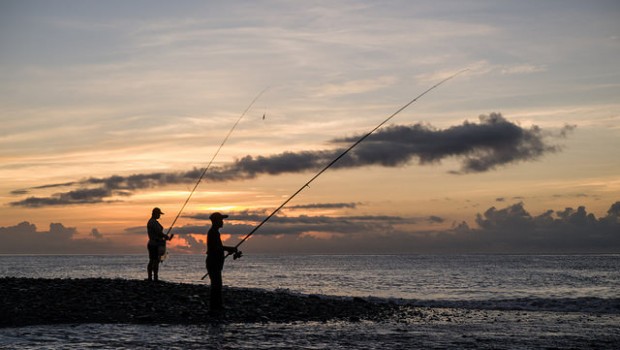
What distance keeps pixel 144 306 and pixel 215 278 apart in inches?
91.2

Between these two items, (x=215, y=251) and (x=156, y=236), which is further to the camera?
(x=156, y=236)

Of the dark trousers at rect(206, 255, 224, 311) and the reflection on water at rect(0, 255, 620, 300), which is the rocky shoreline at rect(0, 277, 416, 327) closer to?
the dark trousers at rect(206, 255, 224, 311)

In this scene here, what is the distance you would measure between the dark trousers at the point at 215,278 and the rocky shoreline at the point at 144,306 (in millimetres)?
303

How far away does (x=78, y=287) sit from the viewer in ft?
61.5

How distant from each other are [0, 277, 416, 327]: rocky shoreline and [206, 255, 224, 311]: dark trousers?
0.99 ft

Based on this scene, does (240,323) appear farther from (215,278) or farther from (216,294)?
(215,278)

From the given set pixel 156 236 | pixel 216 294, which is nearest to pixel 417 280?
pixel 156 236

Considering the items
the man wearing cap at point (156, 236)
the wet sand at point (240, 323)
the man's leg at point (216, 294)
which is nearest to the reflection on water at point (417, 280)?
the wet sand at point (240, 323)

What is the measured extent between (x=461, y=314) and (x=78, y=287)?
39.7 feet

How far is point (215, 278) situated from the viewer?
51.2ft

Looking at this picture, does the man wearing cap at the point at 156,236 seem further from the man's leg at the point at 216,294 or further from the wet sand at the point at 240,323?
the man's leg at the point at 216,294

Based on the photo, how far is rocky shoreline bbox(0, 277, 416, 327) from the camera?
1527 centimetres

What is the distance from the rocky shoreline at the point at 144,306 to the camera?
601 inches

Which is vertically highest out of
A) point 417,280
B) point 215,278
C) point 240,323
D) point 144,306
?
point 215,278
